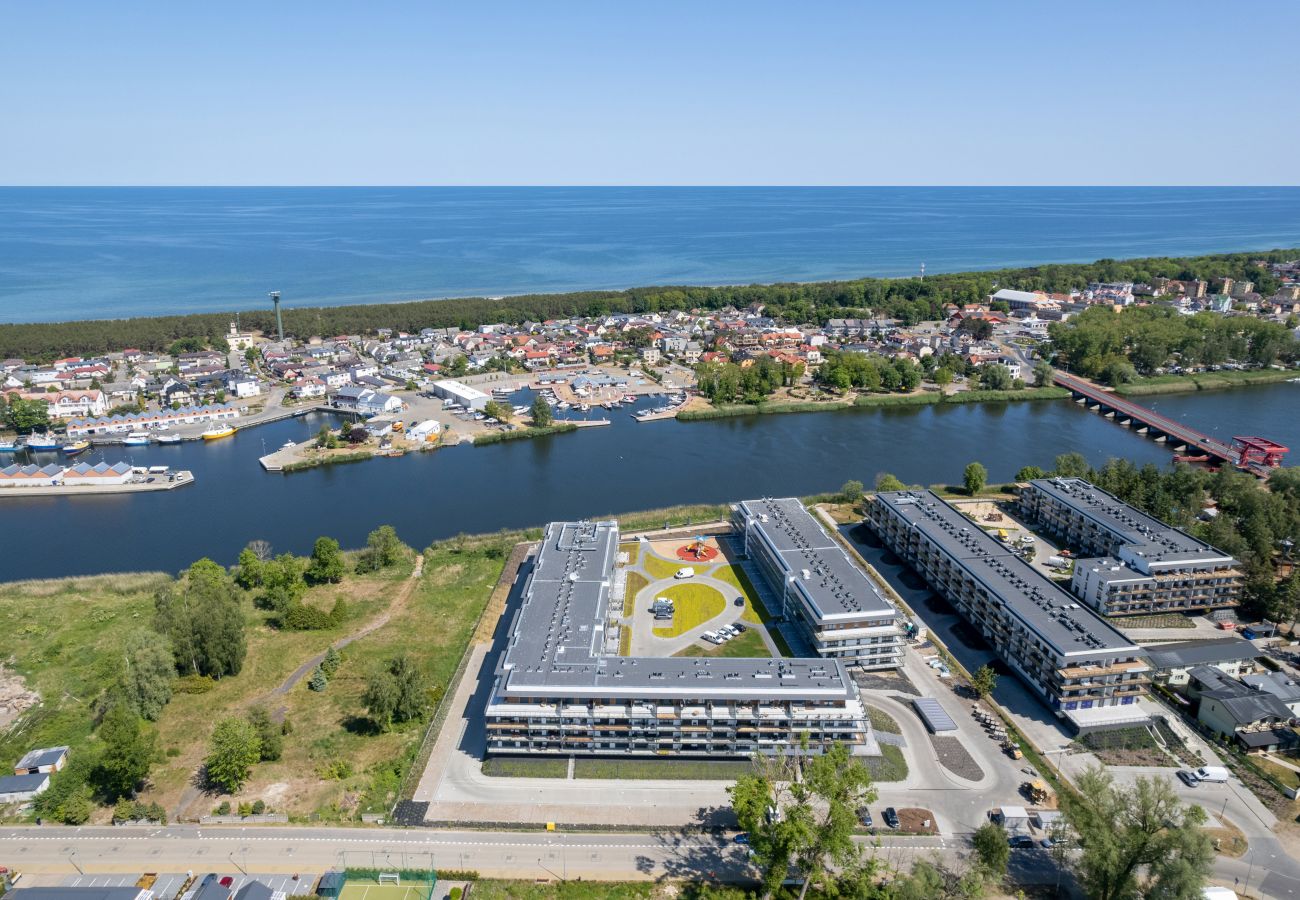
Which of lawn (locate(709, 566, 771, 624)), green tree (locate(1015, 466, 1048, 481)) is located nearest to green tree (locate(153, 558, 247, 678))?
lawn (locate(709, 566, 771, 624))

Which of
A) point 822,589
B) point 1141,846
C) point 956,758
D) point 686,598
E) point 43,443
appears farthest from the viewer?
point 43,443

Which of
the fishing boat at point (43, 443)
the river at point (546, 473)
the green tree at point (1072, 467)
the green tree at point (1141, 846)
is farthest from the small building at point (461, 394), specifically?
the green tree at point (1141, 846)

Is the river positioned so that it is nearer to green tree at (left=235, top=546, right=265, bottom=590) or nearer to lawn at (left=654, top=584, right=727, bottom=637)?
green tree at (left=235, top=546, right=265, bottom=590)

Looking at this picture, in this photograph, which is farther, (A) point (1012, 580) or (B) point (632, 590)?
(B) point (632, 590)

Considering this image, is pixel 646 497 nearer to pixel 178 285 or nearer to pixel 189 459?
pixel 189 459

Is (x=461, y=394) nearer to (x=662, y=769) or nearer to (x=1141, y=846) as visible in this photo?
(x=662, y=769)

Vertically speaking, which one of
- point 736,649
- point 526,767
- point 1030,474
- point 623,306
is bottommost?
point 526,767

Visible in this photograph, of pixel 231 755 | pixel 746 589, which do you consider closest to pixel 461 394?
pixel 746 589
